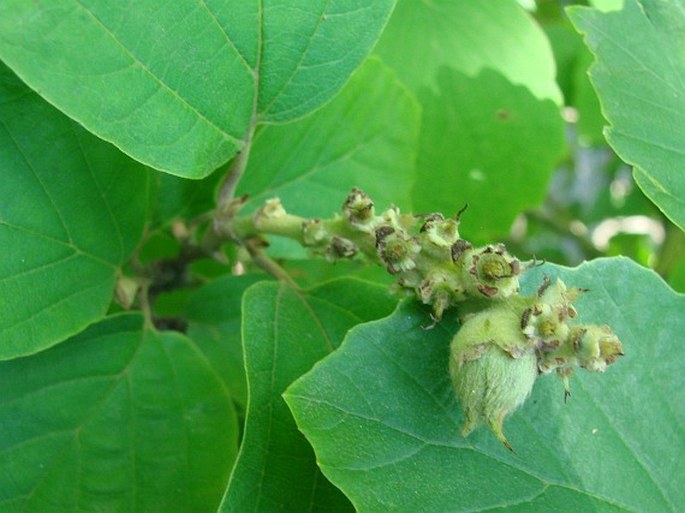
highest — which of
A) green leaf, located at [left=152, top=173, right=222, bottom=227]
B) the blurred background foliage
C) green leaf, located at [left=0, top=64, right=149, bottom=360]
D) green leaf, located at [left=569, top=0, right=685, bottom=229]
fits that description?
green leaf, located at [left=569, top=0, right=685, bottom=229]

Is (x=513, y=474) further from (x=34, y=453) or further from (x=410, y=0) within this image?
(x=410, y=0)

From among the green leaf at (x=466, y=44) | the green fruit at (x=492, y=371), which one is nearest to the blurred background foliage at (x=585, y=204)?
the green leaf at (x=466, y=44)

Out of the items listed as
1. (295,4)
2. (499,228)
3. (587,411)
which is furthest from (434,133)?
(587,411)

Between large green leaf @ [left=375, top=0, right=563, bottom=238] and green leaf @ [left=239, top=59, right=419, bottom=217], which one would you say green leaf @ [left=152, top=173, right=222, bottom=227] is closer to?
green leaf @ [left=239, top=59, right=419, bottom=217]

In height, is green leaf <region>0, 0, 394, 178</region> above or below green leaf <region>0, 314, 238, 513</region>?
above

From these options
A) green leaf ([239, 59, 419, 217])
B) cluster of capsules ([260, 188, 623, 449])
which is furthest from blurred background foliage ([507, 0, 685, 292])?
cluster of capsules ([260, 188, 623, 449])

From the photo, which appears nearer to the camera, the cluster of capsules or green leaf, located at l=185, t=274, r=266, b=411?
the cluster of capsules
